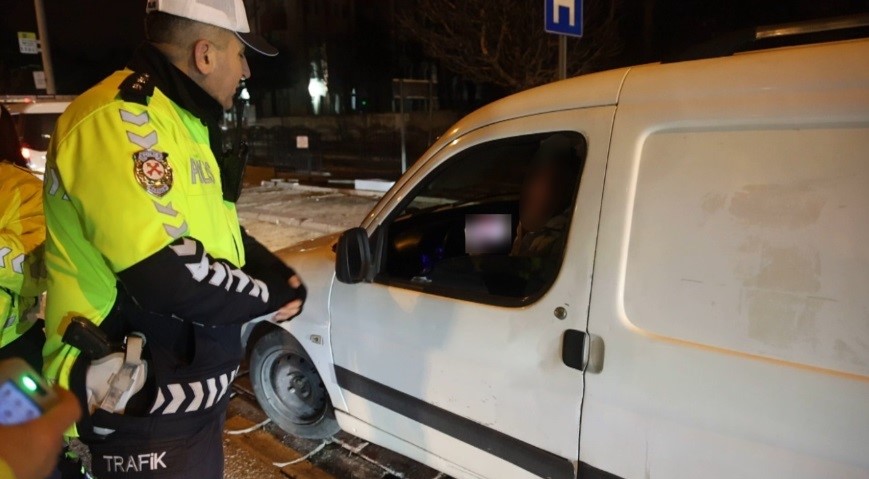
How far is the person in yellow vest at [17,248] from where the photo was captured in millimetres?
1977

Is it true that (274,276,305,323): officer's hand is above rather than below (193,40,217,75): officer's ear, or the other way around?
below

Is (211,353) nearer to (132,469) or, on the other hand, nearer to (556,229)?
(132,469)

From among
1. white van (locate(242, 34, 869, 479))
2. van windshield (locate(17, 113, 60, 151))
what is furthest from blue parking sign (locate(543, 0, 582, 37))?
van windshield (locate(17, 113, 60, 151))

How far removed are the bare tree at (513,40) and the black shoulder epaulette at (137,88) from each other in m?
12.0

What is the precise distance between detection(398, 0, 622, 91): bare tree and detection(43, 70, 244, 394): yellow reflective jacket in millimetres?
12072

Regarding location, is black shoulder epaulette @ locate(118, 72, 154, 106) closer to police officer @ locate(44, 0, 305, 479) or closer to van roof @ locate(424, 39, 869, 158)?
police officer @ locate(44, 0, 305, 479)

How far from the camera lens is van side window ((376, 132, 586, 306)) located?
7.18 feet

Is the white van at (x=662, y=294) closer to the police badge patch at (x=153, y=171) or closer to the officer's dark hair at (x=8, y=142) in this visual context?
the police badge patch at (x=153, y=171)

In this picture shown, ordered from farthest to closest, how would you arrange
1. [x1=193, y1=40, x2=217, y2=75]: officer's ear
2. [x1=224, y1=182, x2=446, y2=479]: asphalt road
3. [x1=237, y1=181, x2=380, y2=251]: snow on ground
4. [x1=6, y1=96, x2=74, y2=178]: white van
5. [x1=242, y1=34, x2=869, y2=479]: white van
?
[x1=6, y1=96, x2=74, y2=178]: white van
[x1=237, y1=181, x2=380, y2=251]: snow on ground
[x1=224, y1=182, x2=446, y2=479]: asphalt road
[x1=193, y1=40, x2=217, y2=75]: officer's ear
[x1=242, y1=34, x2=869, y2=479]: white van

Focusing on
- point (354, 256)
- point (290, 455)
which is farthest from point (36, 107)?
point (354, 256)

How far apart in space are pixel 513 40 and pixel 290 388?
11.4m

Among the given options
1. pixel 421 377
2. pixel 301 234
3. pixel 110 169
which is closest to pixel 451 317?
pixel 421 377

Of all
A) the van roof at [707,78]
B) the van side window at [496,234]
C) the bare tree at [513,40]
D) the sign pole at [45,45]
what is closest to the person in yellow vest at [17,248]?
the van side window at [496,234]

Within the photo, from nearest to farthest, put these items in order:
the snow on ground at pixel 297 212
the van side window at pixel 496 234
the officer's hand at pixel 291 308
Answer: the officer's hand at pixel 291 308 → the van side window at pixel 496 234 → the snow on ground at pixel 297 212
